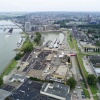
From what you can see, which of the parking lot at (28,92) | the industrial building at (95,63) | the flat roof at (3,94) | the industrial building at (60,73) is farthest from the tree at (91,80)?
the flat roof at (3,94)

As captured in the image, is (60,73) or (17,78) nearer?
(17,78)

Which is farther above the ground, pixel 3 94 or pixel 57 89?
pixel 3 94

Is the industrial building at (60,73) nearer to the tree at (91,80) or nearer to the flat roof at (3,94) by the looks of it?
the tree at (91,80)

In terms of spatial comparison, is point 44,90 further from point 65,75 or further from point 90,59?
point 90,59

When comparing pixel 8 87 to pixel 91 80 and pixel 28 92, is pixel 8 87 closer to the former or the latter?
pixel 28 92

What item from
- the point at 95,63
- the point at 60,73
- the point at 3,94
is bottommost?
the point at 95,63

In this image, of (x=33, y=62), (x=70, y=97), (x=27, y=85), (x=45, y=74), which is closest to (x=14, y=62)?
(x=33, y=62)

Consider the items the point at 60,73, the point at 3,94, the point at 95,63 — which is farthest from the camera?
the point at 95,63

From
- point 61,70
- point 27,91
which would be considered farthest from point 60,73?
point 27,91

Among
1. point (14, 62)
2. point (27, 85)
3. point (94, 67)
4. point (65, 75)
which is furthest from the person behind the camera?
point (14, 62)

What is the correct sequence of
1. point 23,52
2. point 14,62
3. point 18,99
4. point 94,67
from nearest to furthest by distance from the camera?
1. point 18,99
2. point 94,67
3. point 14,62
4. point 23,52

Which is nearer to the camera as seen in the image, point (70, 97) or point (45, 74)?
point (70, 97)
